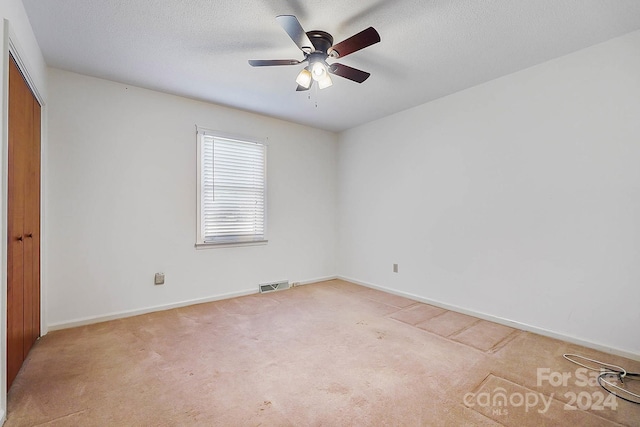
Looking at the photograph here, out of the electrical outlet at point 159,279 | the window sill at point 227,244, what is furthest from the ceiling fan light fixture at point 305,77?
the electrical outlet at point 159,279

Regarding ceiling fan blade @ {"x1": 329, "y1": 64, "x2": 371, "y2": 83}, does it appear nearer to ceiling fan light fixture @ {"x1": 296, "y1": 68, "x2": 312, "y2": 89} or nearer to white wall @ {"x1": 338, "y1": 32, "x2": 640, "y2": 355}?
ceiling fan light fixture @ {"x1": 296, "y1": 68, "x2": 312, "y2": 89}

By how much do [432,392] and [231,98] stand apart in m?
3.73

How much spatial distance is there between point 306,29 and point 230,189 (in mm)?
2393

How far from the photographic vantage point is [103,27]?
232 centimetres

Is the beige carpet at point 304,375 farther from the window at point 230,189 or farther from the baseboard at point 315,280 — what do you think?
the baseboard at point 315,280

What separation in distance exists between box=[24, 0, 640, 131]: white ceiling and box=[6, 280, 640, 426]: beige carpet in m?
2.66

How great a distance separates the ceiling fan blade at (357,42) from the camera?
1930 millimetres

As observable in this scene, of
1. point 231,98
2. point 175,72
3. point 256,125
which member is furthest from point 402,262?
point 175,72

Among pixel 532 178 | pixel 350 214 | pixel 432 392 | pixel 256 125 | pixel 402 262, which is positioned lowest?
pixel 432 392

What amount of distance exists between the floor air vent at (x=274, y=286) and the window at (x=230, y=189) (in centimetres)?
69

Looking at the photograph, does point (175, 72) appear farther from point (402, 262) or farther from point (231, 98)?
point (402, 262)

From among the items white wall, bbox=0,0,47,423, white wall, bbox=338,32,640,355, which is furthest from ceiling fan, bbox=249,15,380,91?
white wall, bbox=338,32,640,355

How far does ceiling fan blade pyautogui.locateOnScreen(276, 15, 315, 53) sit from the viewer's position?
181cm

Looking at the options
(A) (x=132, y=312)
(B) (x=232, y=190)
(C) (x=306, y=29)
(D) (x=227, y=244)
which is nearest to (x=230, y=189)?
(B) (x=232, y=190)
